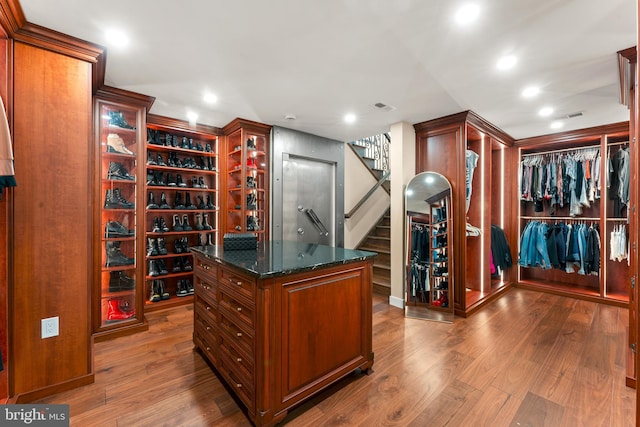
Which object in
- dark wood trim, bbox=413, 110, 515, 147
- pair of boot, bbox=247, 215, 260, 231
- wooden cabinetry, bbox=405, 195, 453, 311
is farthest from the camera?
pair of boot, bbox=247, 215, 260, 231

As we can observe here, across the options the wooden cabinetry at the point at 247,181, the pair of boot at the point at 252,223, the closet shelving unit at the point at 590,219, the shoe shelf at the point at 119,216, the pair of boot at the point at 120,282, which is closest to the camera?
the shoe shelf at the point at 119,216

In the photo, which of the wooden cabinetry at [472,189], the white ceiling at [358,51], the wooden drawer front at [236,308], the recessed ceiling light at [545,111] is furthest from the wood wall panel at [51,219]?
the recessed ceiling light at [545,111]

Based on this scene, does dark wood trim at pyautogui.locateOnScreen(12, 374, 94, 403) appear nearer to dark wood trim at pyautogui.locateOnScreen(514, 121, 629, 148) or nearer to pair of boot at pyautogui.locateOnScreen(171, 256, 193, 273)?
pair of boot at pyautogui.locateOnScreen(171, 256, 193, 273)

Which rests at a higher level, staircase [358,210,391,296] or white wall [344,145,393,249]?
white wall [344,145,393,249]

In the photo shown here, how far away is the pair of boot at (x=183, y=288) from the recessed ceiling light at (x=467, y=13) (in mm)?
4046

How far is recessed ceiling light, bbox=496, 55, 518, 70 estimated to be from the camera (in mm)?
2113

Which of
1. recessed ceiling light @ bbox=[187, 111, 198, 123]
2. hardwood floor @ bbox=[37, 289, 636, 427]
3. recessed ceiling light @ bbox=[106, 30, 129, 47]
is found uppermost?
recessed ceiling light @ bbox=[187, 111, 198, 123]

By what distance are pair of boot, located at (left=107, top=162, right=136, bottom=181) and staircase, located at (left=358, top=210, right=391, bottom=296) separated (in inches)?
121

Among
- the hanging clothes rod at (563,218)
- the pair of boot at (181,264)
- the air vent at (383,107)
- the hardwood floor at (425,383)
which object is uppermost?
the air vent at (383,107)

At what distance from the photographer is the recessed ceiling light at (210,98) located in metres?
2.92

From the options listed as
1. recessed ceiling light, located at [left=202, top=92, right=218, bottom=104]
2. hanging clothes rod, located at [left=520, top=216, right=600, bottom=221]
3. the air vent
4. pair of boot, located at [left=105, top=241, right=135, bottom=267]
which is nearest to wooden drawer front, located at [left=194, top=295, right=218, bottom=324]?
pair of boot, located at [left=105, top=241, right=135, bottom=267]

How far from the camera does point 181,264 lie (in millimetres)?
3799

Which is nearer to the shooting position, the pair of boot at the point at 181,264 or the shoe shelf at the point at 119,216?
the shoe shelf at the point at 119,216

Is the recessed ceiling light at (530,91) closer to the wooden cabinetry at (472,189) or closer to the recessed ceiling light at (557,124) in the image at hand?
the wooden cabinetry at (472,189)
